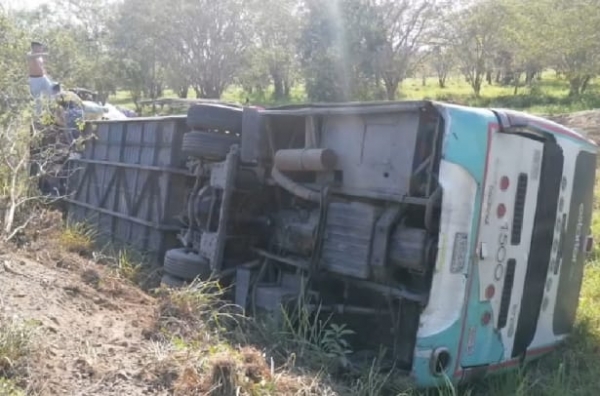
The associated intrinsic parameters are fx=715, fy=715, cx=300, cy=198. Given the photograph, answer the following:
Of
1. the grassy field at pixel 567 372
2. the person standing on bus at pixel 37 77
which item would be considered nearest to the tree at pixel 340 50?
the person standing on bus at pixel 37 77

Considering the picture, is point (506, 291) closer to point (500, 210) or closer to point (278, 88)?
point (500, 210)

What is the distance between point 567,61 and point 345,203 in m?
25.9

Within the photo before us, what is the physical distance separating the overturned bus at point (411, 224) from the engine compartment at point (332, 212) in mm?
10

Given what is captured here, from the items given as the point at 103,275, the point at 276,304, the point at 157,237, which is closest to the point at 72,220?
the point at 157,237

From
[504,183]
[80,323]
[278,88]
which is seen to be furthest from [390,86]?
[80,323]

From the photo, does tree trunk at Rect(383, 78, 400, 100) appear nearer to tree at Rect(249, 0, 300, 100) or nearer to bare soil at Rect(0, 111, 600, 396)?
tree at Rect(249, 0, 300, 100)

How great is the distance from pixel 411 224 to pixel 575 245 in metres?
1.48

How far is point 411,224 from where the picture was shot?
164 inches

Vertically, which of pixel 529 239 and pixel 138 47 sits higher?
pixel 138 47

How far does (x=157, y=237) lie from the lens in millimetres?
6285

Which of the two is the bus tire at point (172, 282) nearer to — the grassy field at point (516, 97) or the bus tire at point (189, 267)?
the bus tire at point (189, 267)

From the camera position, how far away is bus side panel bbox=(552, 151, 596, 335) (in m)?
4.79

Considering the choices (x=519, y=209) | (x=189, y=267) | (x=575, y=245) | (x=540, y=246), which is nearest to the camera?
(x=519, y=209)

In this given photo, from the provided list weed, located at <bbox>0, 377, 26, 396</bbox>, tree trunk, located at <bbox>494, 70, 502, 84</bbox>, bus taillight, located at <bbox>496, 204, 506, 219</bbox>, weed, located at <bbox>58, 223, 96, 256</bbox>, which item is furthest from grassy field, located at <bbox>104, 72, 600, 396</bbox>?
tree trunk, located at <bbox>494, 70, 502, 84</bbox>
